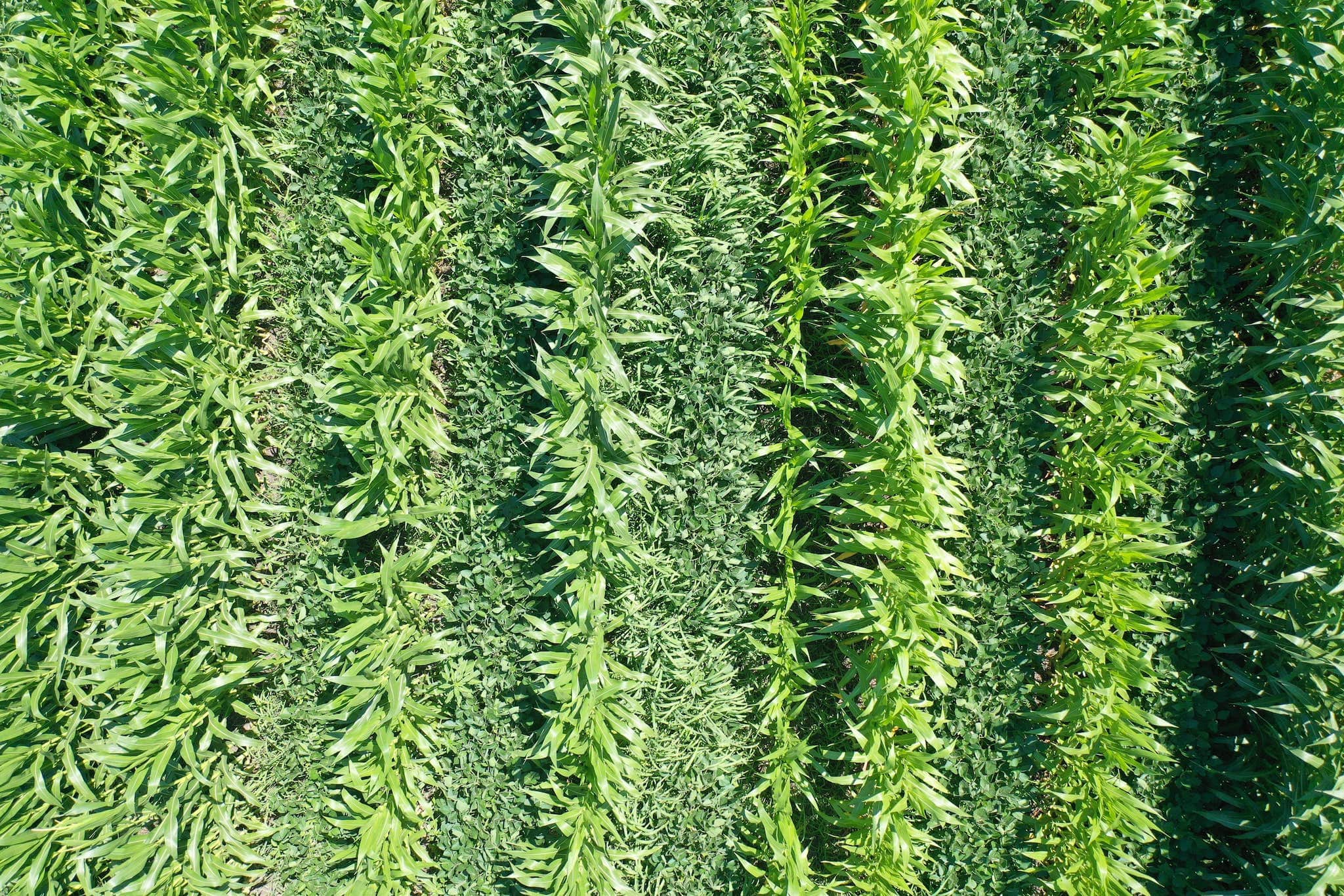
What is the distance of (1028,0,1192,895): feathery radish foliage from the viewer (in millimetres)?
1987

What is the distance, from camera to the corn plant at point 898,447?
187 centimetres

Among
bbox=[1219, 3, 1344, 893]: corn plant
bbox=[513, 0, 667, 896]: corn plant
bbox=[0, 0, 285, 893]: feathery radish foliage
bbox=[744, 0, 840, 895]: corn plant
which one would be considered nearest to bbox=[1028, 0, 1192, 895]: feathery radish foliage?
bbox=[1219, 3, 1344, 893]: corn plant

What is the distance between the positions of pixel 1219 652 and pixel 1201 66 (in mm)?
1741

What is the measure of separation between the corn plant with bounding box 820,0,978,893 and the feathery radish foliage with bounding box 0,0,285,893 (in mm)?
1678

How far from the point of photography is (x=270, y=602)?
7.04 ft

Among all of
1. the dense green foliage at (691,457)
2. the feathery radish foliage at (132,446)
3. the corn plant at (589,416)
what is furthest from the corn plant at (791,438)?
the feathery radish foliage at (132,446)

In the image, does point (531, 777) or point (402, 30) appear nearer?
point (402, 30)

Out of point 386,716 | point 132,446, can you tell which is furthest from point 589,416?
point 132,446

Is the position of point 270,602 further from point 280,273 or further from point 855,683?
point 855,683

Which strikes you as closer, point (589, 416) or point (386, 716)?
point (589, 416)

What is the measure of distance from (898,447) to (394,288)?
141 centimetres

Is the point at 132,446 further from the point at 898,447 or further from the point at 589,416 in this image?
the point at 898,447

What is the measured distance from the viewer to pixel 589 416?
71.2 inches

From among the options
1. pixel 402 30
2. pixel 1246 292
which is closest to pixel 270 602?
pixel 402 30
